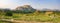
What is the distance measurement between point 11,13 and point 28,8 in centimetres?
35

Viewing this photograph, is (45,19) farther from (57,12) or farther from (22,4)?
(22,4)

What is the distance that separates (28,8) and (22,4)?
139 millimetres

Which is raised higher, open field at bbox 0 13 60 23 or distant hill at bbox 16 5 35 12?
distant hill at bbox 16 5 35 12

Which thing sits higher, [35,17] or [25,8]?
[25,8]

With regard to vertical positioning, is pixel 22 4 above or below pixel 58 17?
above

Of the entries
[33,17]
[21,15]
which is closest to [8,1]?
[21,15]

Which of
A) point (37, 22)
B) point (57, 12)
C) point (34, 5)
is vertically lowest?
point (37, 22)

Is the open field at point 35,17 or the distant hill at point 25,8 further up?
the distant hill at point 25,8

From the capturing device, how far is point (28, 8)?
8.05 ft

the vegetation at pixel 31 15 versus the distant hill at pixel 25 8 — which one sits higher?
the distant hill at pixel 25 8

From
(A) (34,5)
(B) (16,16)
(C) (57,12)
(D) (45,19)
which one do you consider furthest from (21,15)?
(C) (57,12)

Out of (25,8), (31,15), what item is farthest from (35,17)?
(25,8)

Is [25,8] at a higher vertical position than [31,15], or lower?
higher

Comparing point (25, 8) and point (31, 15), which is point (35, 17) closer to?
point (31, 15)
